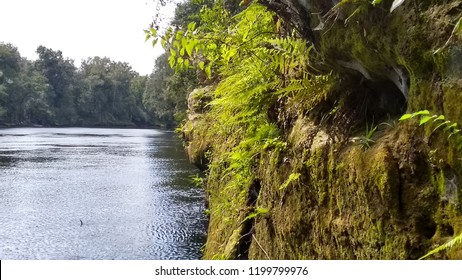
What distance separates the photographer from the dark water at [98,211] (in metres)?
12.6

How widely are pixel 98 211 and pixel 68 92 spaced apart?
83.9m

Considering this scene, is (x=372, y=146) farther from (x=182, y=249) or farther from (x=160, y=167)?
(x=160, y=167)

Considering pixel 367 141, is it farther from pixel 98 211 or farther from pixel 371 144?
pixel 98 211

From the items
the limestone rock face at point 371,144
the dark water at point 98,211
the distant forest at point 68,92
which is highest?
the distant forest at point 68,92

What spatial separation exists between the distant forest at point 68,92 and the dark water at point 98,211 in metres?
50.9

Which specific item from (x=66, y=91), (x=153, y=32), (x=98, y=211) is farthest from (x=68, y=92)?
(x=153, y=32)

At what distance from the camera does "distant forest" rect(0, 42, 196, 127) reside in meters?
80.6

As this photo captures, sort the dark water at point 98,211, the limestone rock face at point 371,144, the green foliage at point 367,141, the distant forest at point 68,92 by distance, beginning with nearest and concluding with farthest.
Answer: the limestone rock face at point 371,144 → the green foliage at point 367,141 → the dark water at point 98,211 → the distant forest at point 68,92

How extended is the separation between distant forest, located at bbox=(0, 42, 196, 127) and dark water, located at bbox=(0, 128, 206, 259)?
167ft

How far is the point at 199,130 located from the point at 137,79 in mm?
90995

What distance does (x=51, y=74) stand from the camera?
9538 cm

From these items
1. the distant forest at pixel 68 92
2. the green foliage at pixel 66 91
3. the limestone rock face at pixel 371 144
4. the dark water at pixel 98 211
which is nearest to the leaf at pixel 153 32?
the limestone rock face at pixel 371 144

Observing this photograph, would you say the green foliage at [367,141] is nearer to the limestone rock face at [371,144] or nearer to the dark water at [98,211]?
the limestone rock face at [371,144]

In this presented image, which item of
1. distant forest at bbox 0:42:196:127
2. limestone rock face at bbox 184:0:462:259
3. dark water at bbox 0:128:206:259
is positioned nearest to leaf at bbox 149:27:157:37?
limestone rock face at bbox 184:0:462:259
